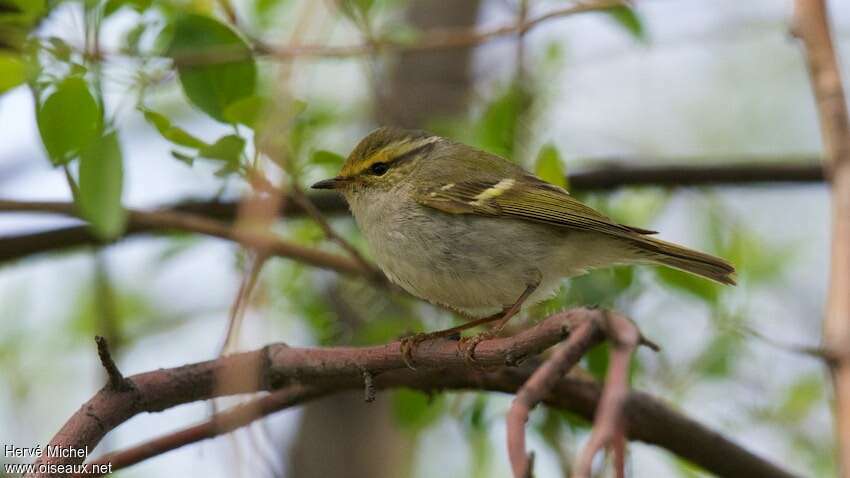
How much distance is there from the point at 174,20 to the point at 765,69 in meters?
6.62

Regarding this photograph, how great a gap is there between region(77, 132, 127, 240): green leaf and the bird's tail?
1761 millimetres

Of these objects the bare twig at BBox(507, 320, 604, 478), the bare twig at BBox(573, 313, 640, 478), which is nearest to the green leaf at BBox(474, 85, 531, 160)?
the bare twig at BBox(507, 320, 604, 478)

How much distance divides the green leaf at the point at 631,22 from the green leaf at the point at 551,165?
2.57ft

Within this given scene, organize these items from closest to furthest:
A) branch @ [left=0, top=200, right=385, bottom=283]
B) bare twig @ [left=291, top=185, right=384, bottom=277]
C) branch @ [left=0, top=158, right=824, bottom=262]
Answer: bare twig @ [left=291, top=185, right=384, bottom=277], branch @ [left=0, top=200, right=385, bottom=283], branch @ [left=0, top=158, right=824, bottom=262]

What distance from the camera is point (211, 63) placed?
3092 mm

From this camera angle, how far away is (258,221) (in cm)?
218

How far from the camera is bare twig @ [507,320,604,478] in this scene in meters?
1.28

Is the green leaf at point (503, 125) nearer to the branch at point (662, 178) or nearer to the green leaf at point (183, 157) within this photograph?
the branch at point (662, 178)

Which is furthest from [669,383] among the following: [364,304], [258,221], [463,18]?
[463,18]

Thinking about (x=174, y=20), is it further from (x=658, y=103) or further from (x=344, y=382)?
(x=658, y=103)

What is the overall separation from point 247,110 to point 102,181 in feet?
1.62

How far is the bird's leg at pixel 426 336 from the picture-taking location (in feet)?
8.03

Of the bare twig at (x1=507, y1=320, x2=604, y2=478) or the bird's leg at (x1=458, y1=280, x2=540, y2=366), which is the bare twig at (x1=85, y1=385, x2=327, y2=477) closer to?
the bird's leg at (x1=458, y1=280, x2=540, y2=366)

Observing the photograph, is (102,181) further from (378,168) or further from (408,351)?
(378,168)
